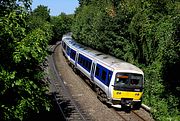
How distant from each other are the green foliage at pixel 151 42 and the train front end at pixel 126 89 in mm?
1069

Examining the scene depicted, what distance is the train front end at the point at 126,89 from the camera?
19.6 meters

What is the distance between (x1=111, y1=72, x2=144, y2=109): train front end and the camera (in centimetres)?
1958

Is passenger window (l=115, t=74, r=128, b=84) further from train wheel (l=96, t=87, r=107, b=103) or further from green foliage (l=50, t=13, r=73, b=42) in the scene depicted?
green foliage (l=50, t=13, r=73, b=42)

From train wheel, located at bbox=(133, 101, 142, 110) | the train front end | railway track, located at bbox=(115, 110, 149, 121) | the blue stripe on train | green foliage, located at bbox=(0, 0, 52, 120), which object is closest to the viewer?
green foliage, located at bbox=(0, 0, 52, 120)

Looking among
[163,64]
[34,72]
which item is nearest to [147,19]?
[163,64]

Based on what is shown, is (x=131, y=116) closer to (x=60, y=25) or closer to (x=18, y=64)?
(x=18, y=64)

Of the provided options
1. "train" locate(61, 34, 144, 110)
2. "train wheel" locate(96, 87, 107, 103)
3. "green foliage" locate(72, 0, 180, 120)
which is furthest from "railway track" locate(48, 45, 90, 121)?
"green foliage" locate(72, 0, 180, 120)

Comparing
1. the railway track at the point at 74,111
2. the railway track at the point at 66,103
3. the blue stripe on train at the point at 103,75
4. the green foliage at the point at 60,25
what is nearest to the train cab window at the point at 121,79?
the blue stripe on train at the point at 103,75

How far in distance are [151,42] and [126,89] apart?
15.2 feet

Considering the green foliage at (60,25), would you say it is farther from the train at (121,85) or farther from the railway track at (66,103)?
the train at (121,85)

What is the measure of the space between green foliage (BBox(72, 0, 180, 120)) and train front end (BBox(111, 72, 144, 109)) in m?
1.07

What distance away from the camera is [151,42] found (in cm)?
2288

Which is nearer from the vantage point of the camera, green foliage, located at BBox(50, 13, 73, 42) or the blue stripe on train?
the blue stripe on train

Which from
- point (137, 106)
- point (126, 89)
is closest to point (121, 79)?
point (126, 89)
